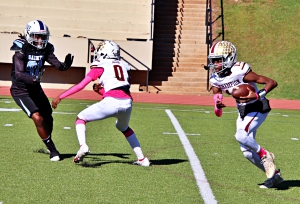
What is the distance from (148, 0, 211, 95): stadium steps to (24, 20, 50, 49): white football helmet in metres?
15.4

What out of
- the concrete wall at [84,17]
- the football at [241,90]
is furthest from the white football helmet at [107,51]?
the concrete wall at [84,17]

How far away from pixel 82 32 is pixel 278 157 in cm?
1899

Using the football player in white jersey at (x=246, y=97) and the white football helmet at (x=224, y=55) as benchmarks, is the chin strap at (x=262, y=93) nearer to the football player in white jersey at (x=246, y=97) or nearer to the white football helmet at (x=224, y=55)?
the football player in white jersey at (x=246, y=97)

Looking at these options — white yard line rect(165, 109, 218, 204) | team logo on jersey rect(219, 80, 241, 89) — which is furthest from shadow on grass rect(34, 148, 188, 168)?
team logo on jersey rect(219, 80, 241, 89)

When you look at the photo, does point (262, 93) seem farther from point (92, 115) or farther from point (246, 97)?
point (92, 115)

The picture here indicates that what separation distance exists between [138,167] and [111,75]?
1236mm

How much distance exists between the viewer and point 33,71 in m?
9.95

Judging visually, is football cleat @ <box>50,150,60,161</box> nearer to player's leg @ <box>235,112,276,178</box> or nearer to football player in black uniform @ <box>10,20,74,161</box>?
football player in black uniform @ <box>10,20,74,161</box>

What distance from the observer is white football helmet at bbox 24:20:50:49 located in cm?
973

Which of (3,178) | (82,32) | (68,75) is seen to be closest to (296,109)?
(68,75)

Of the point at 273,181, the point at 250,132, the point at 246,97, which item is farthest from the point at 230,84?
the point at 273,181

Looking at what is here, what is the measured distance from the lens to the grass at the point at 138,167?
733 centimetres

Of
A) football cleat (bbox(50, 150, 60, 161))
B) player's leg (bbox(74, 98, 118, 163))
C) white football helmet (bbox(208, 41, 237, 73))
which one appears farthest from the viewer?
football cleat (bbox(50, 150, 60, 161))

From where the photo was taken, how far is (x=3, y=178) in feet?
26.2
